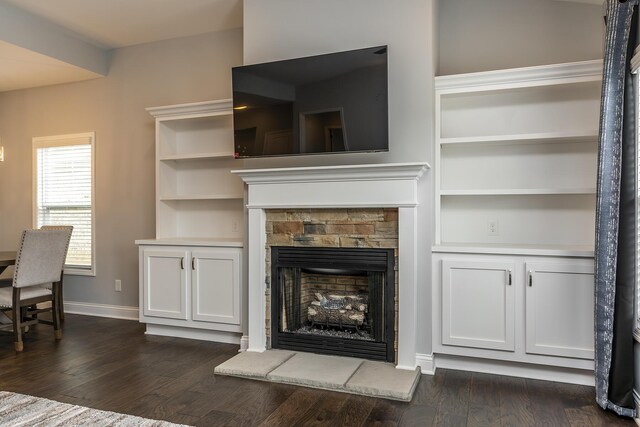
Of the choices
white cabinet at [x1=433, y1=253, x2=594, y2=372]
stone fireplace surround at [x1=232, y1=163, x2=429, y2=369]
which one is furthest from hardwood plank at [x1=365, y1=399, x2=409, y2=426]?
white cabinet at [x1=433, y1=253, x2=594, y2=372]

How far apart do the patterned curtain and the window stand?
490cm

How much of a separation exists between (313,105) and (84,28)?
2.76 metres

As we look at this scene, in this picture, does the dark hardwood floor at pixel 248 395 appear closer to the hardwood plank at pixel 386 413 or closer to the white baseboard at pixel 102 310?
the hardwood plank at pixel 386 413

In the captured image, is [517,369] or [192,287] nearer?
[517,369]

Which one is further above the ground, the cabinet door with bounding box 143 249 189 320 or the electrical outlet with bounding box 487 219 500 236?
the electrical outlet with bounding box 487 219 500 236

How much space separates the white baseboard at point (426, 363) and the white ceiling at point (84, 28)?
3.27 meters

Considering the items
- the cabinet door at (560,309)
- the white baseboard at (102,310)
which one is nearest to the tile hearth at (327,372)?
the cabinet door at (560,309)

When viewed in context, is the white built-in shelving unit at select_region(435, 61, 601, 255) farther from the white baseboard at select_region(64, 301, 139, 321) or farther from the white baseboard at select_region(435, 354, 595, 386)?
the white baseboard at select_region(64, 301, 139, 321)

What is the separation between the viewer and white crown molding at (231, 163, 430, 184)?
3074 mm

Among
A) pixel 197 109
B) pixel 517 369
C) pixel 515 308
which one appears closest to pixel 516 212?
pixel 515 308

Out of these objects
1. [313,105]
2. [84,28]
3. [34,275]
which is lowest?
[34,275]

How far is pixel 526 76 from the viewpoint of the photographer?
3.12 meters

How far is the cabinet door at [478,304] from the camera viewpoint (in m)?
3.07

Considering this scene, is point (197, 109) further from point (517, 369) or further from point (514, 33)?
point (517, 369)
